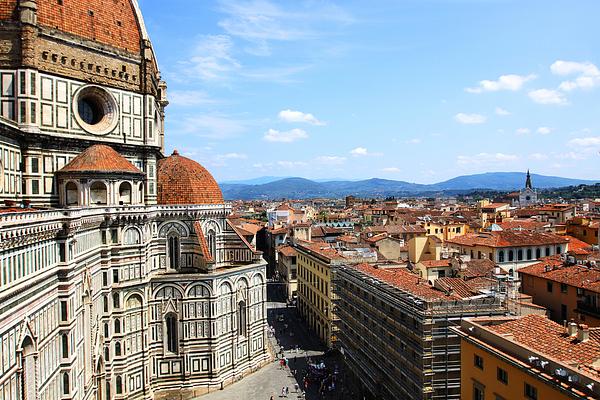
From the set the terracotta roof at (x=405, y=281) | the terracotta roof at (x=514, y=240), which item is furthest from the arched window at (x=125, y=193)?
the terracotta roof at (x=514, y=240)

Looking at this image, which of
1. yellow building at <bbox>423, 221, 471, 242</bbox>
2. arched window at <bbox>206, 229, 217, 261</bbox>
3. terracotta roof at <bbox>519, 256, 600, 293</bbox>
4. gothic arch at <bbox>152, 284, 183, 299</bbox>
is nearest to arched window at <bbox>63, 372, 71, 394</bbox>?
gothic arch at <bbox>152, 284, 183, 299</bbox>

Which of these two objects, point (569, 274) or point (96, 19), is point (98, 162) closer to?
point (96, 19)

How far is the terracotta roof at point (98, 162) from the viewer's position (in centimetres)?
3117

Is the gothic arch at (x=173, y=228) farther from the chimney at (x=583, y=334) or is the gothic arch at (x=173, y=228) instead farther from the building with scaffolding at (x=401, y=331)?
the chimney at (x=583, y=334)

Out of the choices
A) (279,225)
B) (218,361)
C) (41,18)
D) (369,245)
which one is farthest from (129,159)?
(279,225)

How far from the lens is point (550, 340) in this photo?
1803 cm

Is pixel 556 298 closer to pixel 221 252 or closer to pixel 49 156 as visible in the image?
pixel 221 252

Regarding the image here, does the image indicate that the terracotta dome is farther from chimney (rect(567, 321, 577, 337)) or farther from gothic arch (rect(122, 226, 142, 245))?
chimney (rect(567, 321, 577, 337))

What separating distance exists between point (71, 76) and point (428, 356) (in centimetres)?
2503

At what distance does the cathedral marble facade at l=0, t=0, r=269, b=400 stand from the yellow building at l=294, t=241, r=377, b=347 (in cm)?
553

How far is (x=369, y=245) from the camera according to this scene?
54.2 m

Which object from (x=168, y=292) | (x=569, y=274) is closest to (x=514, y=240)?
(x=569, y=274)

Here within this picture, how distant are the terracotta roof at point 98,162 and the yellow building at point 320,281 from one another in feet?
55.0

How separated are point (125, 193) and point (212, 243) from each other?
28.5 ft
